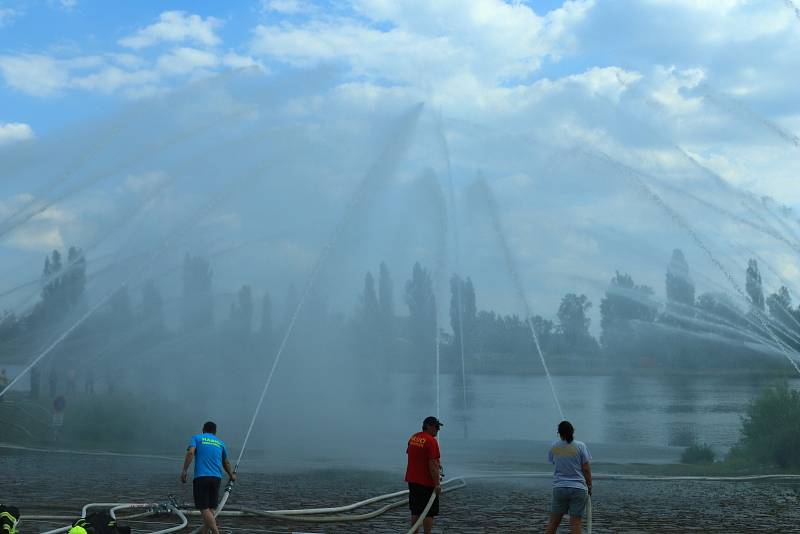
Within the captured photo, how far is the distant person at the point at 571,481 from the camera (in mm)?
13617

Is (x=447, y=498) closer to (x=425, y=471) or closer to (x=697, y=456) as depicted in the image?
(x=425, y=471)

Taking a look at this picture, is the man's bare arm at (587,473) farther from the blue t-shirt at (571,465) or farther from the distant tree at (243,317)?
the distant tree at (243,317)

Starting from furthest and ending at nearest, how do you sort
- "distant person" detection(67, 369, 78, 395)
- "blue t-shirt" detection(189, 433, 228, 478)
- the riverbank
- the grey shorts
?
"distant person" detection(67, 369, 78, 395)
the riverbank
"blue t-shirt" detection(189, 433, 228, 478)
the grey shorts

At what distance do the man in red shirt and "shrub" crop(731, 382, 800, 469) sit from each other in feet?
54.7

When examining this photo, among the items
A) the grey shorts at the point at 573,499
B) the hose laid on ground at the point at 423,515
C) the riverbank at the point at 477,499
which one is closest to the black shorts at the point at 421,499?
the hose laid on ground at the point at 423,515

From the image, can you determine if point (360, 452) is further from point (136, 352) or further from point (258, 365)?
point (136, 352)

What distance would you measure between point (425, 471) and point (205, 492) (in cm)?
355

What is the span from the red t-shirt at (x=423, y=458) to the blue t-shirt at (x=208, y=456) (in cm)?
309

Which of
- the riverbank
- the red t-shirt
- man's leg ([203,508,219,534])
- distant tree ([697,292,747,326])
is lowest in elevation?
the riverbank

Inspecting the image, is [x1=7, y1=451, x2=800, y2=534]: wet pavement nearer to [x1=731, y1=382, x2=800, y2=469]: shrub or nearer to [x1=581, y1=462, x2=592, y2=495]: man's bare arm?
[x1=581, y1=462, x2=592, y2=495]: man's bare arm

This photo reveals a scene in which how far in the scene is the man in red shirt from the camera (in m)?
14.3

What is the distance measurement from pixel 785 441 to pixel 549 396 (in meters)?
45.7

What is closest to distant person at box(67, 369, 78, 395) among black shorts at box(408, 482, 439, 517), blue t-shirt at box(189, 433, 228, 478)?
blue t-shirt at box(189, 433, 228, 478)

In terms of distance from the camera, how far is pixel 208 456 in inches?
568
